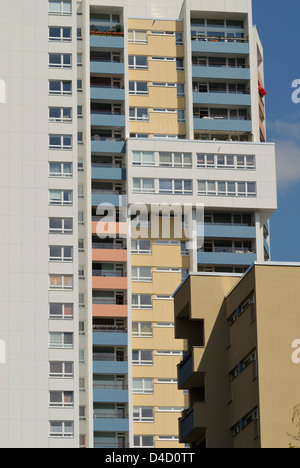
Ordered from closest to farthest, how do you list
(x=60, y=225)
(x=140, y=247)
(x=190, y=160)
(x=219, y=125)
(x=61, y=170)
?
(x=60, y=225) < (x=140, y=247) < (x=61, y=170) < (x=190, y=160) < (x=219, y=125)

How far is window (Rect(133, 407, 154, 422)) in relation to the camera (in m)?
119

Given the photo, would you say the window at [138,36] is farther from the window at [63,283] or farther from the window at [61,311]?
the window at [61,311]

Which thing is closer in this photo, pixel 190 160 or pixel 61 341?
pixel 61 341

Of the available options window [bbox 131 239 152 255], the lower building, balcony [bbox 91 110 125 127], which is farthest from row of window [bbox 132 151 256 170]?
the lower building

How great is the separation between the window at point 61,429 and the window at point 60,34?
1444 inches

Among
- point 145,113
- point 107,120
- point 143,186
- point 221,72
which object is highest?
point 221,72

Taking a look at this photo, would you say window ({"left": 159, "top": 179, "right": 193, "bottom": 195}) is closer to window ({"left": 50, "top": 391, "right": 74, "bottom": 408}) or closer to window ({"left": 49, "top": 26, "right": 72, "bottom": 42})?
window ({"left": 49, "top": 26, "right": 72, "bottom": 42})

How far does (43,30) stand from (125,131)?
12573 millimetres

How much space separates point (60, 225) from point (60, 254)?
292cm

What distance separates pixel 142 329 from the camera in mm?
122500

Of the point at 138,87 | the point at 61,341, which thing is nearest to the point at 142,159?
the point at 138,87

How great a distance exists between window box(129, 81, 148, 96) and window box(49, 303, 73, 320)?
23461 mm

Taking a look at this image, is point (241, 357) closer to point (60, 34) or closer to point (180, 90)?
point (180, 90)
